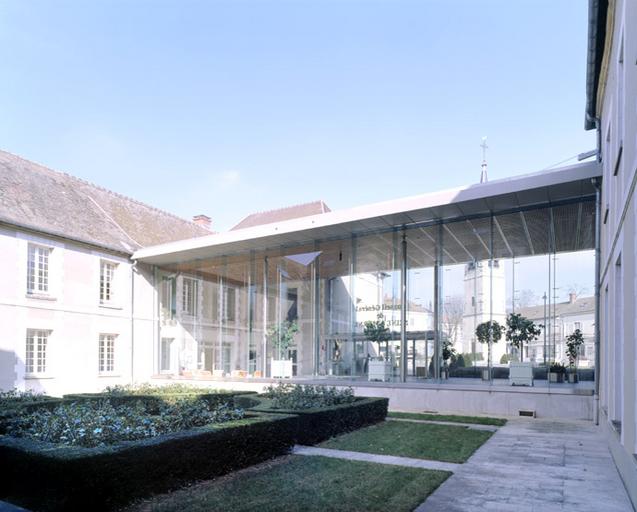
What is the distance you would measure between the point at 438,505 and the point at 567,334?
402 inches

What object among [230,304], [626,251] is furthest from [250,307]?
[626,251]

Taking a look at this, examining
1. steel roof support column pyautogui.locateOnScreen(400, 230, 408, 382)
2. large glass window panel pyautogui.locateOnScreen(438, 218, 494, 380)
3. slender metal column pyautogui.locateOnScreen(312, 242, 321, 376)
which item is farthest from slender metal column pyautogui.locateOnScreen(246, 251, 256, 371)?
large glass window panel pyautogui.locateOnScreen(438, 218, 494, 380)

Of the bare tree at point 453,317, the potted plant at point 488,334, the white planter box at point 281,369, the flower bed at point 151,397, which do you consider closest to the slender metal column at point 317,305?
the white planter box at point 281,369

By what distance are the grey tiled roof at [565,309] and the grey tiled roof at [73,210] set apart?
1588cm

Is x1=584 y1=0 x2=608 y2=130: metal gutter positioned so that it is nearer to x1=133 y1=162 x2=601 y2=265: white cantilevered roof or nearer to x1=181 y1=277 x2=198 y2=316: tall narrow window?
x1=133 y1=162 x2=601 y2=265: white cantilevered roof

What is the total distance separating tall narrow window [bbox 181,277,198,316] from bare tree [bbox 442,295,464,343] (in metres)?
11.7

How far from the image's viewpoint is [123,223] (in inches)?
942

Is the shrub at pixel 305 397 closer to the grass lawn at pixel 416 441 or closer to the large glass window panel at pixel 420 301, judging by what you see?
the grass lawn at pixel 416 441

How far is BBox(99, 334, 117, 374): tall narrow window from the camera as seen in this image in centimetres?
2111

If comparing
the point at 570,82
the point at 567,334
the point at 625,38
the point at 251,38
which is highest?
the point at 251,38

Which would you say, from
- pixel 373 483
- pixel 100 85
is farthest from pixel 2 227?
pixel 373 483

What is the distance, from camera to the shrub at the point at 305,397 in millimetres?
10625

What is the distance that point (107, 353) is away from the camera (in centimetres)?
2139

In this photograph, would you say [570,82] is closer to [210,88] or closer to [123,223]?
[210,88]
